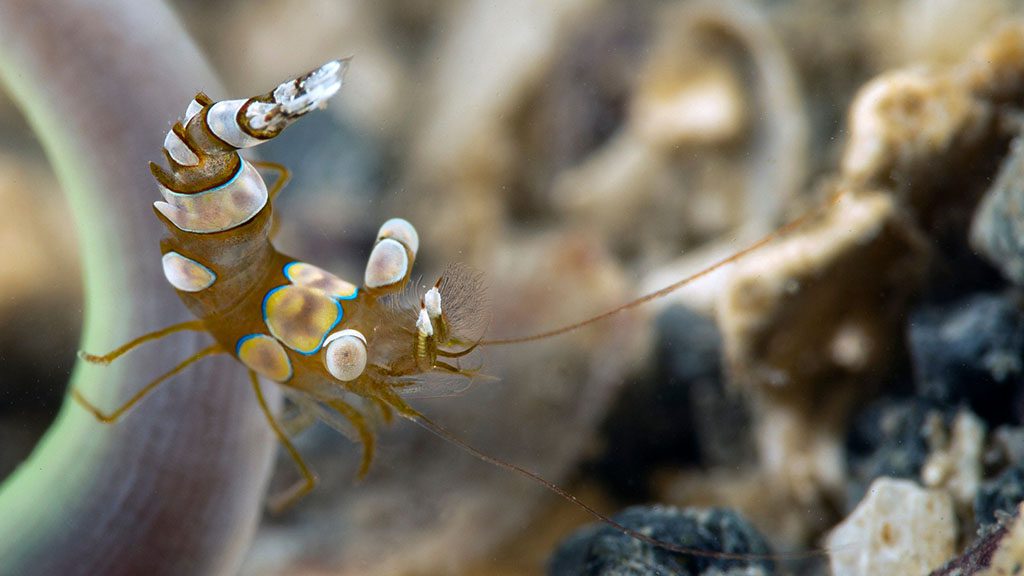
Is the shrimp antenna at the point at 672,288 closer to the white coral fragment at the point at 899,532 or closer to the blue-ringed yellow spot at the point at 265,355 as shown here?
the blue-ringed yellow spot at the point at 265,355

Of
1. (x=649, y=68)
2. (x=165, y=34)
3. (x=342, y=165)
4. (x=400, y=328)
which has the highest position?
(x=342, y=165)

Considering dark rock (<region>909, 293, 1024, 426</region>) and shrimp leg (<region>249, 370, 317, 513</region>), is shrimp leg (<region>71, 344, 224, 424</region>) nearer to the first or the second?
shrimp leg (<region>249, 370, 317, 513</region>)

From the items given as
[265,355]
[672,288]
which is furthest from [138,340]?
[672,288]

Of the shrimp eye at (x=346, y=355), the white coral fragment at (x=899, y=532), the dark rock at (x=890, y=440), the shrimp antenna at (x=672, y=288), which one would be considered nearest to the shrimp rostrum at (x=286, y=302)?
the shrimp eye at (x=346, y=355)

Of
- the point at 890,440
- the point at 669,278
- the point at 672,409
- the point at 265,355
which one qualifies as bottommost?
the point at 890,440

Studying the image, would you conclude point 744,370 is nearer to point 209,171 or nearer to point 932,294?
point 932,294

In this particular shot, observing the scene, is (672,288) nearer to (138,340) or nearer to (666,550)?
(666,550)

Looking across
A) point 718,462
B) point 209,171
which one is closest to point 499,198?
point 718,462
